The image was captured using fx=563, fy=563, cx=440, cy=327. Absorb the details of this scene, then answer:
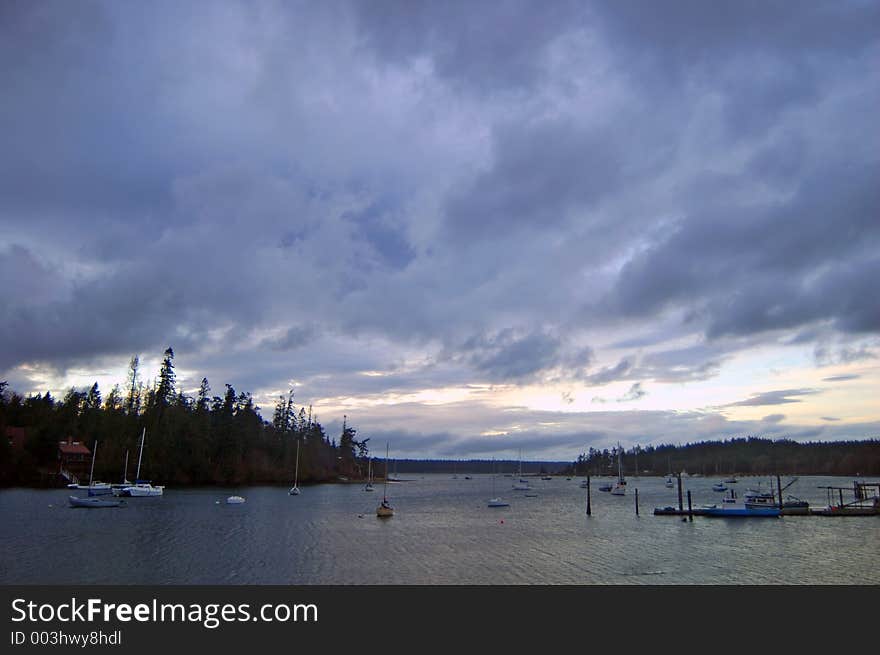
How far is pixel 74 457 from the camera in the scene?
135375 mm

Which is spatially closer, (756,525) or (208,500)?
(756,525)

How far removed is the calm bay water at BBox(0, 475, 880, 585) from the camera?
42.3 m

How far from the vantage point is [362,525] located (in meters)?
77.6

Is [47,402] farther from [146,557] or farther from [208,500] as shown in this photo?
[146,557]

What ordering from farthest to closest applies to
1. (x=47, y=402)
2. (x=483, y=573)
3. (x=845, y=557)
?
(x=47, y=402) → (x=845, y=557) → (x=483, y=573)

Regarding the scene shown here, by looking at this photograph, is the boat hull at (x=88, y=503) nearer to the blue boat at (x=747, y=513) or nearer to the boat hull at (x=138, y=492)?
the boat hull at (x=138, y=492)

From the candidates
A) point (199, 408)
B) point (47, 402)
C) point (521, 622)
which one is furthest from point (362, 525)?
point (47, 402)

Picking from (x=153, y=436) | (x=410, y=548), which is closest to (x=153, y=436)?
(x=153, y=436)

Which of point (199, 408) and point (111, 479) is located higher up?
point (199, 408)

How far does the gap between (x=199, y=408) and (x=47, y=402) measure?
3884 centimetres

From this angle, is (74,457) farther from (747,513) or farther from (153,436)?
(747,513)

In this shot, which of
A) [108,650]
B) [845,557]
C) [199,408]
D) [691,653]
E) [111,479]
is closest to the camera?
[108,650]

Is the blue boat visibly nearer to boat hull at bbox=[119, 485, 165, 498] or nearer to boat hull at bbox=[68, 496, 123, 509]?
boat hull at bbox=[68, 496, 123, 509]

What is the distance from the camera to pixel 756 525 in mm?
80938
